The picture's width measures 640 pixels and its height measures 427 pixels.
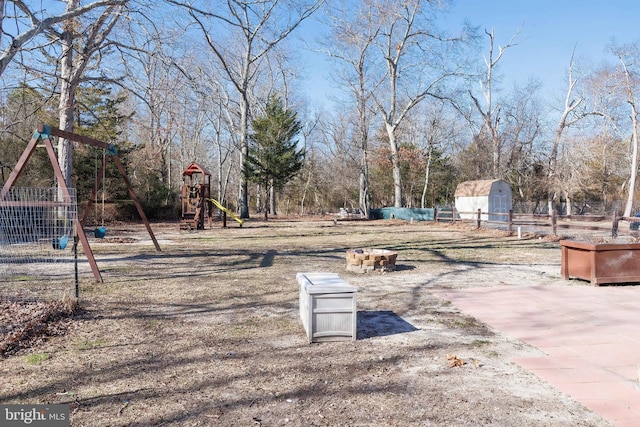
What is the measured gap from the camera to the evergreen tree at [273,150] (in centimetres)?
3167

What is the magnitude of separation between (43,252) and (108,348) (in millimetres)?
7660

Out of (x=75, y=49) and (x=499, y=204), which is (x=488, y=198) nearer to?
(x=499, y=204)

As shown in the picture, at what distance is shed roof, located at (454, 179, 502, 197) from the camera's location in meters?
29.7

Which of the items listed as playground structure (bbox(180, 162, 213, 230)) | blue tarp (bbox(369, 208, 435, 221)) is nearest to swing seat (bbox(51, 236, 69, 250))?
playground structure (bbox(180, 162, 213, 230))

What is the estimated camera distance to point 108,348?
4.31 metres

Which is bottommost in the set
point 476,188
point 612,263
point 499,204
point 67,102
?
point 612,263

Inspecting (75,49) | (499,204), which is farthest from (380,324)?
(499,204)

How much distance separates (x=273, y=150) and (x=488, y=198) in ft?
49.3

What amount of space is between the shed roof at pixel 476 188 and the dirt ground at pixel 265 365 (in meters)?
23.1

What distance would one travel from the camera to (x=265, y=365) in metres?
3.90

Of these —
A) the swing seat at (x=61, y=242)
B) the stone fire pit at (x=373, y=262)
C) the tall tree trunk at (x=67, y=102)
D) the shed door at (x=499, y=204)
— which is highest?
the tall tree trunk at (x=67, y=102)

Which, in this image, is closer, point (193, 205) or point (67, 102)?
point (67, 102)

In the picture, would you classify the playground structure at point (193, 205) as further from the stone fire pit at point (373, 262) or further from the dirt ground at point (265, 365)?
the stone fire pit at point (373, 262)

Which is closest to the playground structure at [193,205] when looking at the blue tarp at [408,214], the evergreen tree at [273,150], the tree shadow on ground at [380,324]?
the evergreen tree at [273,150]
